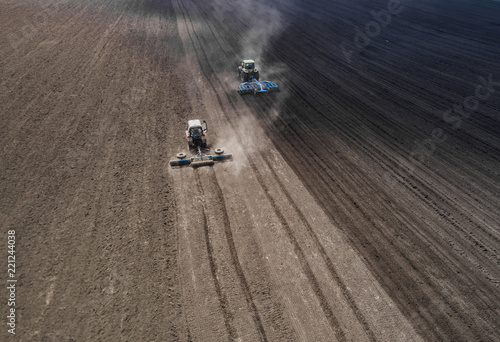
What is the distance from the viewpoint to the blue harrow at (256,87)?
2092 centimetres

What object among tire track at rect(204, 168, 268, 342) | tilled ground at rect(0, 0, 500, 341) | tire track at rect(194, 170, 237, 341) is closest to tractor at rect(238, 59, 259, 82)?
tilled ground at rect(0, 0, 500, 341)

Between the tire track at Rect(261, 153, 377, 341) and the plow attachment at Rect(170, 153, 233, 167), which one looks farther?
the plow attachment at Rect(170, 153, 233, 167)

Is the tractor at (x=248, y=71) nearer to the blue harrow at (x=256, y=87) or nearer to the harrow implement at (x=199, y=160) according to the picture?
the blue harrow at (x=256, y=87)

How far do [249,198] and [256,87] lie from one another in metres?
11.8

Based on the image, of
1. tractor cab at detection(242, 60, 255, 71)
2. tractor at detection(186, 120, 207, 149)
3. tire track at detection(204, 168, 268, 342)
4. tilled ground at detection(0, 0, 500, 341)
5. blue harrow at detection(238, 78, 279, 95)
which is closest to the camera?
tire track at detection(204, 168, 268, 342)

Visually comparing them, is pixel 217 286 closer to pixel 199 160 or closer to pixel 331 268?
pixel 331 268

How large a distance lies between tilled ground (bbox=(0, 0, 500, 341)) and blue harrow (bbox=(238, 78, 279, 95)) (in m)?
1.07

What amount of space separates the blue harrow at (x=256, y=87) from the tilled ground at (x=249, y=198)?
1.07m

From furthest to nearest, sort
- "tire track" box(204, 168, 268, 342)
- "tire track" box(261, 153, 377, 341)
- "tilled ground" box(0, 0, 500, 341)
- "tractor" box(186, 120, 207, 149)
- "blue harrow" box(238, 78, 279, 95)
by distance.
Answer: "blue harrow" box(238, 78, 279, 95), "tractor" box(186, 120, 207, 149), "tilled ground" box(0, 0, 500, 341), "tire track" box(261, 153, 377, 341), "tire track" box(204, 168, 268, 342)

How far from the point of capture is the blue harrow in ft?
68.6

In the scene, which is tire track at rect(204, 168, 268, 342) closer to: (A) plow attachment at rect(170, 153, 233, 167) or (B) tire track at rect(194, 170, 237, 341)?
(B) tire track at rect(194, 170, 237, 341)

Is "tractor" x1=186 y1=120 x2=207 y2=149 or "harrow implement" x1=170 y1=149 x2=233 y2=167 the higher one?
"tractor" x1=186 y1=120 x2=207 y2=149

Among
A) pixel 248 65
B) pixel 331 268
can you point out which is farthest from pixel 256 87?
pixel 331 268

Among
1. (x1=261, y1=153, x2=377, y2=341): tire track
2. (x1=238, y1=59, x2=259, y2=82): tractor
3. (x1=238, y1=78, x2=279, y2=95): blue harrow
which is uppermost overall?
(x1=238, y1=59, x2=259, y2=82): tractor
